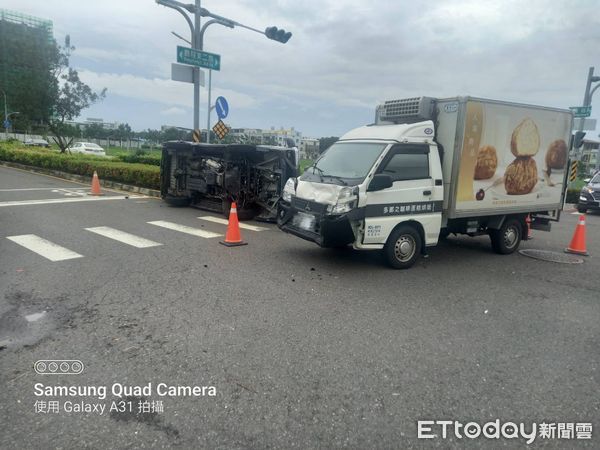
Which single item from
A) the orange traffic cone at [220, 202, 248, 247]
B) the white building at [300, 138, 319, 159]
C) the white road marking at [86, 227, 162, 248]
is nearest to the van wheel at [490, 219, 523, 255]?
the white building at [300, 138, 319, 159]

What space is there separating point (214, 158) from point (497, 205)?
720 cm

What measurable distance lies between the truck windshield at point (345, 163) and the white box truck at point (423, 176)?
0.06ft

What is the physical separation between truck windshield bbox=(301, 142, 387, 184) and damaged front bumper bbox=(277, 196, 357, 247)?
469 millimetres

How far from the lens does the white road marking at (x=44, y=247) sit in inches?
264

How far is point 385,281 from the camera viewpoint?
6.12m

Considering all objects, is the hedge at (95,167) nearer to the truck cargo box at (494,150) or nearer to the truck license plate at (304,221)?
the truck license plate at (304,221)

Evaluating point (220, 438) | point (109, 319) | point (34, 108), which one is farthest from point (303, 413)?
point (34, 108)

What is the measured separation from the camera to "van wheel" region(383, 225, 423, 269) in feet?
21.6

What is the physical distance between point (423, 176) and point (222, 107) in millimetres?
9660

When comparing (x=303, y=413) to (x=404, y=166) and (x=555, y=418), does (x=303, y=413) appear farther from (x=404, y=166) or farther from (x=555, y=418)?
(x=404, y=166)

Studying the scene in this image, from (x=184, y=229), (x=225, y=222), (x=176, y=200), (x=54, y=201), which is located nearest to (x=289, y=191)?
(x=184, y=229)

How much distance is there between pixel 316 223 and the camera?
6.43 meters

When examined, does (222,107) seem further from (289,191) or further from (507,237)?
(507,237)

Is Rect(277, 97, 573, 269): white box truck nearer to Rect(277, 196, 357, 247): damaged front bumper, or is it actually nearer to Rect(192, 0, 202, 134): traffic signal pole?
Rect(277, 196, 357, 247): damaged front bumper
